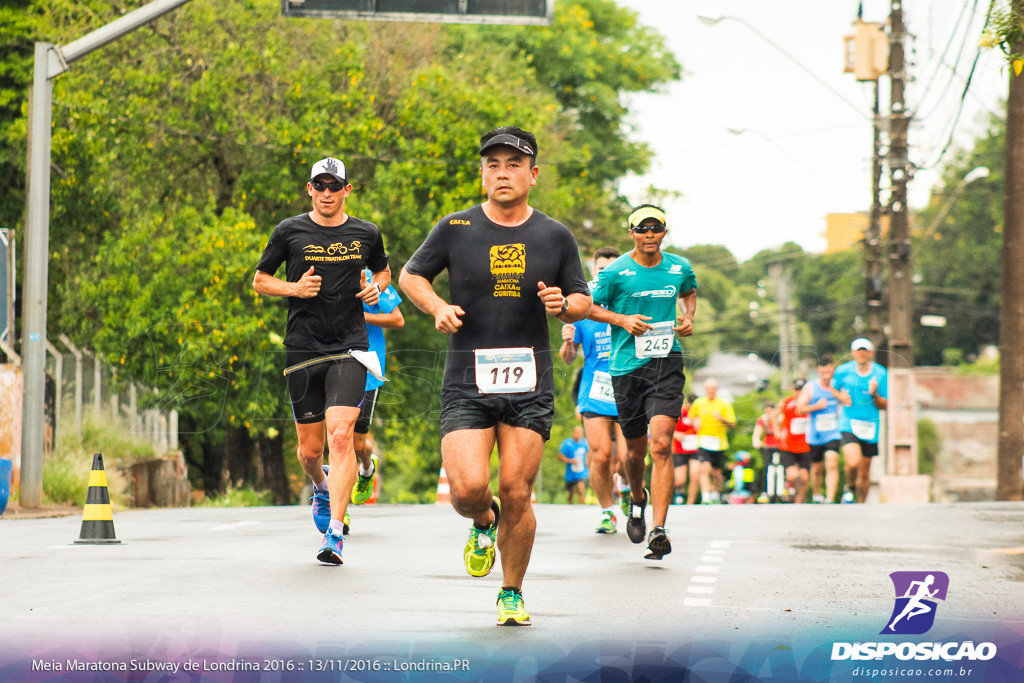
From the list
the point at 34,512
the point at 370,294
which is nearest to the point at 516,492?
the point at 370,294

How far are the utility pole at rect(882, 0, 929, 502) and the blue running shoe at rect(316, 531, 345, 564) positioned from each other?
47.8 feet

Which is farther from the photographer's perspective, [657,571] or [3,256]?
[3,256]

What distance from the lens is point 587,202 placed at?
31.9 m

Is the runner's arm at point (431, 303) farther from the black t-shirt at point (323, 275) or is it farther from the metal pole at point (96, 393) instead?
the metal pole at point (96, 393)

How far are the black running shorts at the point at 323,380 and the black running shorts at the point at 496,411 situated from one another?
2659 mm

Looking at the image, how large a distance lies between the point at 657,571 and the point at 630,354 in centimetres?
157

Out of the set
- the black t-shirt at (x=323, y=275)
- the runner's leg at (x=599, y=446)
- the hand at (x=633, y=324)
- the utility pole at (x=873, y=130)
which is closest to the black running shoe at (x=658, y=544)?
the hand at (x=633, y=324)

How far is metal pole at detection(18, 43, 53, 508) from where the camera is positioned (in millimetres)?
14484

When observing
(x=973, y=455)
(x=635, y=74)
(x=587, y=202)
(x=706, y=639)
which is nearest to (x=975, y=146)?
(x=973, y=455)

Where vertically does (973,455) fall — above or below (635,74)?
below

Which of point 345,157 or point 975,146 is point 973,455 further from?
point 345,157

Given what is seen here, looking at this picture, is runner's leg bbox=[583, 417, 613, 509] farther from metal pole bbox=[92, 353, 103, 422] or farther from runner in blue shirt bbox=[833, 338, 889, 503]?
metal pole bbox=[92, 353, 103, 422]

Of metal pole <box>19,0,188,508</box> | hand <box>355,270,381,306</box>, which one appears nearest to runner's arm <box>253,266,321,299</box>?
hand <box>355,270,381,306</box>

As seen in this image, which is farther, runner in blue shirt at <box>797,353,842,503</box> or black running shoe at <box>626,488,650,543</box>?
runner in blue shirt at <box>797,353,842,503</box>
